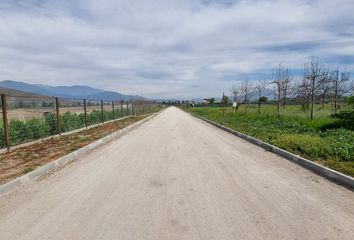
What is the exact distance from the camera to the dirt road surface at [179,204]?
3801 mm

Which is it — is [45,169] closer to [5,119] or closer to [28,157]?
[28,157]

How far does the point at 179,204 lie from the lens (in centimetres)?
477

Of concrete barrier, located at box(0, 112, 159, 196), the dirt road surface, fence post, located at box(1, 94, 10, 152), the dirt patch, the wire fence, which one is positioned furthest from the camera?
the wire fence

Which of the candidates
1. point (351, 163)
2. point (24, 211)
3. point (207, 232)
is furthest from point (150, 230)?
point (351, 163)

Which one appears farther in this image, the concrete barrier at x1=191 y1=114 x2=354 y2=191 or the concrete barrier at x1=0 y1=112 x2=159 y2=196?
the concrete barrier at x1=191 y1=114 x2=354 y2=191

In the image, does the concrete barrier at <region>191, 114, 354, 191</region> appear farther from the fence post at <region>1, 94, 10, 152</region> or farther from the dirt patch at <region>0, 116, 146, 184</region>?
the fence post at <region>1, 94, 10, 152</region>

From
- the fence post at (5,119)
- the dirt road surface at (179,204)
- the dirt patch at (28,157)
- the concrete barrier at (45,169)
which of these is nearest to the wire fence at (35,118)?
the fence post at (5,119)

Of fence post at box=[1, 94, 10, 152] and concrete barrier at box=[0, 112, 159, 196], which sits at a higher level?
fence post at box=[1, 94, 10, 152]

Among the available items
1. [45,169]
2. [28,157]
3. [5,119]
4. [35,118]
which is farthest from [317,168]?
[35,118]

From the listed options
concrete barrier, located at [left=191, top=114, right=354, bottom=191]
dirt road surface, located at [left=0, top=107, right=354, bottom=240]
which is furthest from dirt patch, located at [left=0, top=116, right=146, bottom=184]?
concrete barrier, located at [left=191, top=114, right=354, bottom=191]

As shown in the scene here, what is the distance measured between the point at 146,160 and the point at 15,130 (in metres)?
6.14

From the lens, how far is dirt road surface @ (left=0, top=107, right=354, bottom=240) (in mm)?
3801

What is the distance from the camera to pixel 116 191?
18.1ft

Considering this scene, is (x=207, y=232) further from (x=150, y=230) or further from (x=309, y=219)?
(x=309, y=219)
